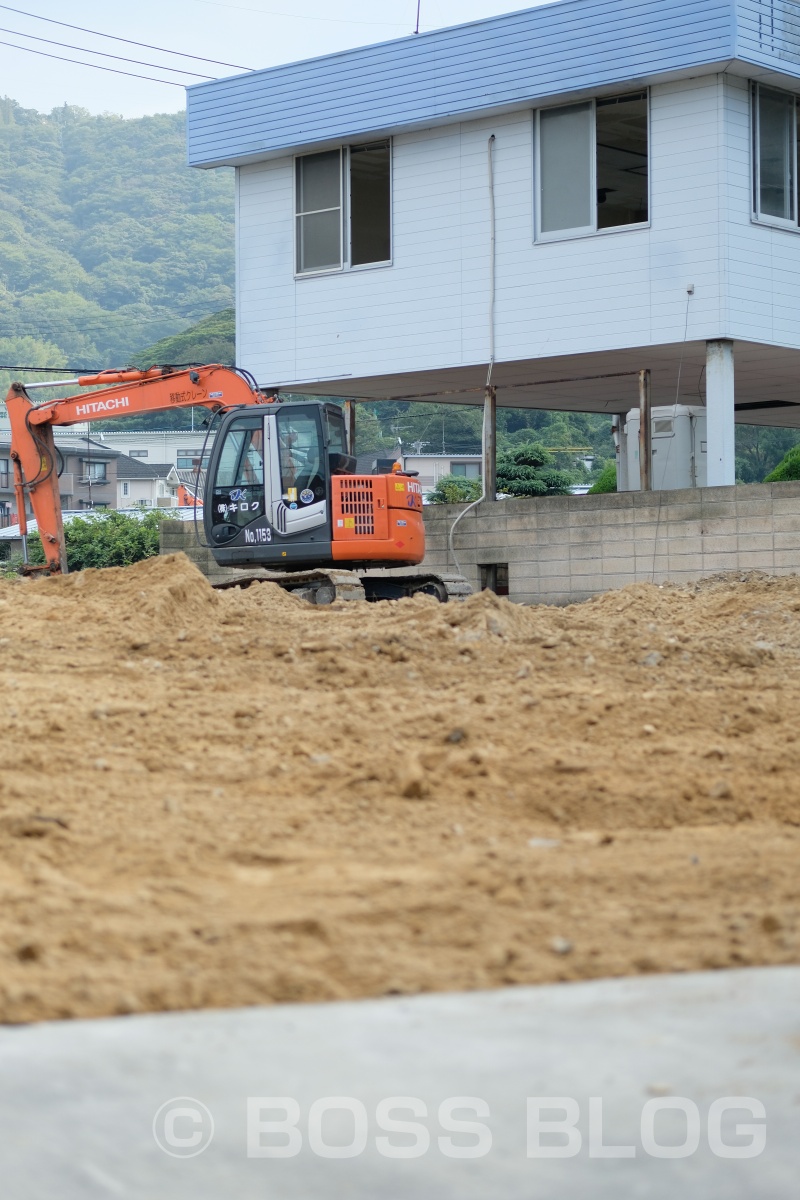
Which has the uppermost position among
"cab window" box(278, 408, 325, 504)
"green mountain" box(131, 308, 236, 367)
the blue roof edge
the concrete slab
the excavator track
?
"green mountain" box(131, 308, 236, 367)

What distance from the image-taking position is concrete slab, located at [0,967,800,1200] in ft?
9.29

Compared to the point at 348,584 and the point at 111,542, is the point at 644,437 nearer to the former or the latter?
the point at 348,584

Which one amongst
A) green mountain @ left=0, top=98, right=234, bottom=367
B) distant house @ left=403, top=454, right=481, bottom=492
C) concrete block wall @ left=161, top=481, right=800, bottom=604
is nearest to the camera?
concrete block wall @ left=161, top=481, right=800, bottom=604

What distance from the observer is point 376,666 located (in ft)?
25.3

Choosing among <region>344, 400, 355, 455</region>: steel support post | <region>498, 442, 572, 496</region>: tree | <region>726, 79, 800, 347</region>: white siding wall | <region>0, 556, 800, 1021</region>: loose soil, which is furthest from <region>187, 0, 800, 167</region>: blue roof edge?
<region>498, 442, 572, 496</region>: tree

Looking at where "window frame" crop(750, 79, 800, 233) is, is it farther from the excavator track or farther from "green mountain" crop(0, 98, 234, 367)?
"green mountain" crop(0, 98, 234, 367)

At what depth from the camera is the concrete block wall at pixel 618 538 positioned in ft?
51.5

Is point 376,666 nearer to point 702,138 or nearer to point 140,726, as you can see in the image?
point 140,726

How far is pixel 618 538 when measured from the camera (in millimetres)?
16891

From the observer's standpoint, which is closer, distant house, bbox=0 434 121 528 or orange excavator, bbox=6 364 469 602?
orange excavator, bbox=6 364 469 602

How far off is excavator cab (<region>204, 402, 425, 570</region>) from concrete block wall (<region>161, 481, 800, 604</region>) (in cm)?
202

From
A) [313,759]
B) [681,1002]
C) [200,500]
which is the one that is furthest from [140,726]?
[200,500]

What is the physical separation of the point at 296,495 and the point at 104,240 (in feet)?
471

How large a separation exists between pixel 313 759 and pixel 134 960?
2365 millimetres
